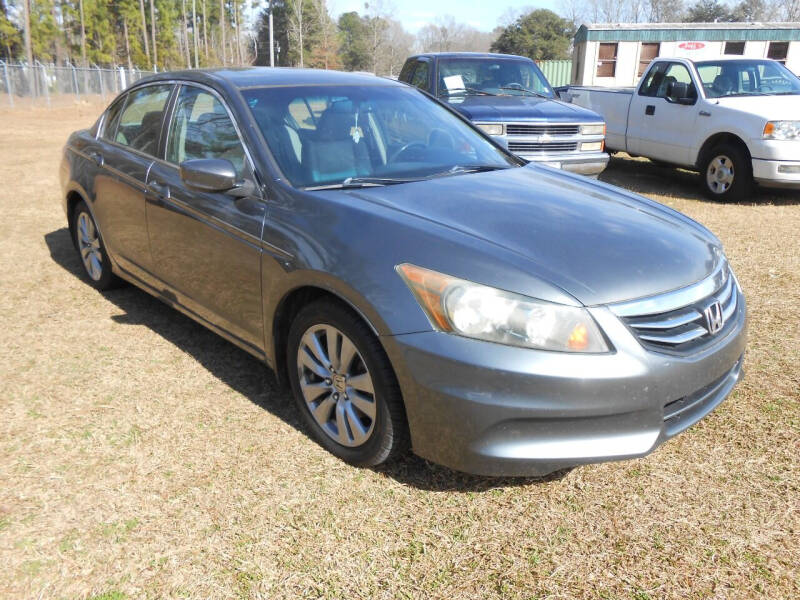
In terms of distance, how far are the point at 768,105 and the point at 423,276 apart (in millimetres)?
7912

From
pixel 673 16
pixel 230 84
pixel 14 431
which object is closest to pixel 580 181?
pixel 230 84

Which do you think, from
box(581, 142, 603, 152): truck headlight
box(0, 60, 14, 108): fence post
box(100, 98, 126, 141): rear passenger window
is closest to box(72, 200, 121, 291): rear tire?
box(100, 98, 126, 141): rear passenger window

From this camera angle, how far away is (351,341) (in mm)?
2840

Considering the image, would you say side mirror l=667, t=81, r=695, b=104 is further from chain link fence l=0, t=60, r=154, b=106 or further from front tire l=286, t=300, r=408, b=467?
chain link fence l=0, t=60, r=154, b=106

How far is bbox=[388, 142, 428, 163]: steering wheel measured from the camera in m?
3.67

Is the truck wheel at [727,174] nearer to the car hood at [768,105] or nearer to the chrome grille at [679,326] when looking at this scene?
the car hood at [768,105]

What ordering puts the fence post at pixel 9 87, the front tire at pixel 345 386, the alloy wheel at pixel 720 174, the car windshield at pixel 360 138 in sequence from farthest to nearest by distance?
1. the fence post at pixel 9 87
2. the alloy wheel at pixel 720 174
3. the car windshield at pixel 360 138
4. the front tire at pixel 345 386

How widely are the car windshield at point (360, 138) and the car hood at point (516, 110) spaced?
13.7 feet

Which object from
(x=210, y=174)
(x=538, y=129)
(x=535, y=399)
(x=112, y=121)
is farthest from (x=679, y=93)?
(x=535, y=399)

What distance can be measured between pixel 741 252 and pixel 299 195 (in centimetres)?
501

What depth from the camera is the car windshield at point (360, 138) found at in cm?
341

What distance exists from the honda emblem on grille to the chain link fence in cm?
2916

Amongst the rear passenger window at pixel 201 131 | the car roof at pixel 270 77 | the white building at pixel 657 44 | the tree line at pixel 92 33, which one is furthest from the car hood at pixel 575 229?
the tree line at pixel 92 33

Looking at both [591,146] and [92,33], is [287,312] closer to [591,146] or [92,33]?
[591,146]
